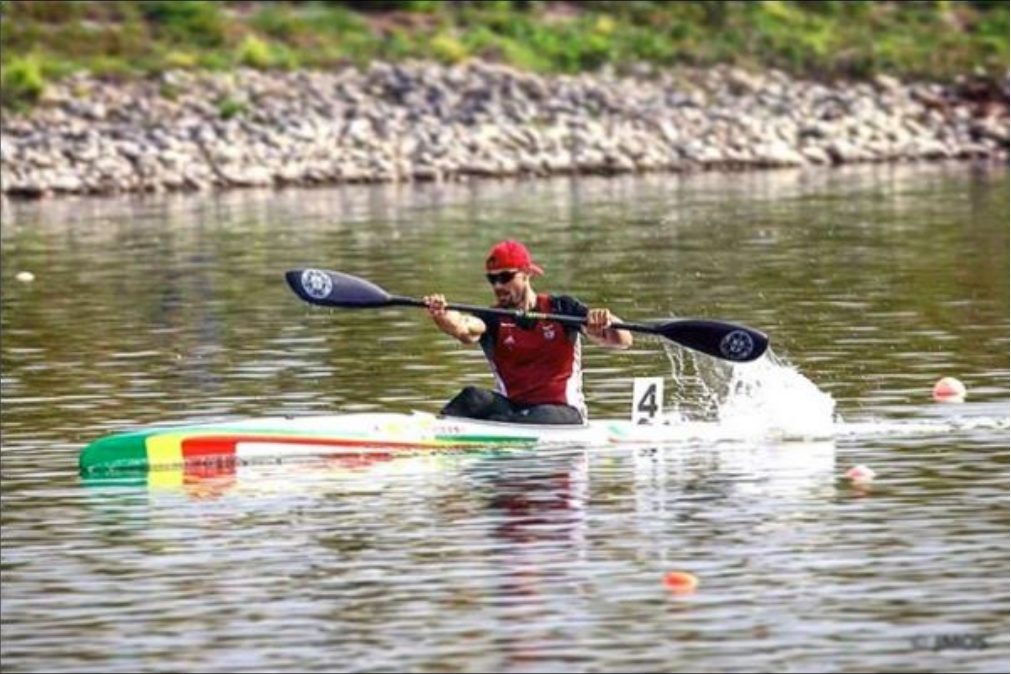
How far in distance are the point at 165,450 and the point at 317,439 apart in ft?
3.72

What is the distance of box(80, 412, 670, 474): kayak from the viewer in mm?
24062

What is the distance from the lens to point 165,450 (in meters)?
24.2

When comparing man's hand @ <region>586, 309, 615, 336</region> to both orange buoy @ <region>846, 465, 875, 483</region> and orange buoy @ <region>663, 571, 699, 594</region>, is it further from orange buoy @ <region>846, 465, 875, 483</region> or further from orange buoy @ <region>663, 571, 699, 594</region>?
orange buoy @ <region>663, 571, 699, 594</region>

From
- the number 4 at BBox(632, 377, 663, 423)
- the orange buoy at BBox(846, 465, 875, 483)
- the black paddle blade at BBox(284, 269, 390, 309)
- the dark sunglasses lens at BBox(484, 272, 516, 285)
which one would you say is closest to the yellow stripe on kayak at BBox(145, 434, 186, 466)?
the dark sunglasses lens at BBox(484, 272, 516, 285)

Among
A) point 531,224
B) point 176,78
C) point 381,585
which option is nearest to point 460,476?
point 381,585

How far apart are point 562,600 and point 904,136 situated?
58.7 metres

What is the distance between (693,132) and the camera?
75.2 meters

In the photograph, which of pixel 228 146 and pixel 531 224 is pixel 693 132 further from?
pixel 531 224

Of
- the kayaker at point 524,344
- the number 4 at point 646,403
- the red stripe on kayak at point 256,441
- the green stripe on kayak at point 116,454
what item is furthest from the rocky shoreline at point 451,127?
the green stripe on kayak at point 116,454

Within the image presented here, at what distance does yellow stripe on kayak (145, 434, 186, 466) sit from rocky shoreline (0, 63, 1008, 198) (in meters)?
44.0

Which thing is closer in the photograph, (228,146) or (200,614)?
(200,614)

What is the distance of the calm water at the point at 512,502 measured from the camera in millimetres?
17250

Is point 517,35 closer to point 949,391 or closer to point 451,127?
point 451,127

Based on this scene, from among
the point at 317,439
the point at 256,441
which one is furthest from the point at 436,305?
the point at 256,441
